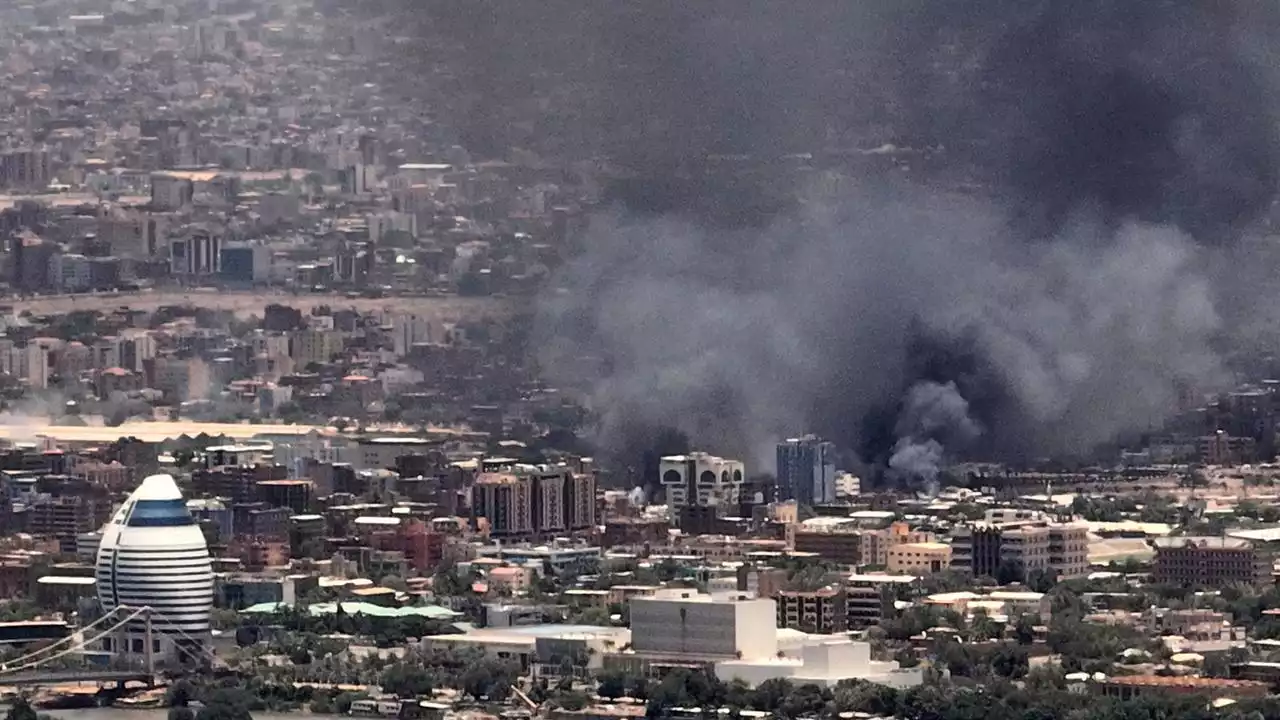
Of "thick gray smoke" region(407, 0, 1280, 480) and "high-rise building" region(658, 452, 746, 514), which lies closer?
"high-rise building" region(658, 452, 746, 514)

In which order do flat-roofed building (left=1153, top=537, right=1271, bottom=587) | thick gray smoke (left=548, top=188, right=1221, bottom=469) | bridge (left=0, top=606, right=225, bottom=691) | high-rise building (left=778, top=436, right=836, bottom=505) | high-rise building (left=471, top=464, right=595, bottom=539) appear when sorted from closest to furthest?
bridge (left=0, top=606, right=225, bottom=691)
flat-roofed building (left=1153, top=537, right=1271, bottom=587)
high-rise building (left=471, top=464, right=595, bottom=539)
high-rise building (left=778, top=436, right=836, bottom=505)
thick gray smoke (left=548, top=188, right=1221, bottom=469)

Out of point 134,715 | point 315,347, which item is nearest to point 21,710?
point 134,715

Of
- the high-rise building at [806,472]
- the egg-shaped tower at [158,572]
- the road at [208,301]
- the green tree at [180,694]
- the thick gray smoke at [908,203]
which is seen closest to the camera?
the green tree at [180,694]

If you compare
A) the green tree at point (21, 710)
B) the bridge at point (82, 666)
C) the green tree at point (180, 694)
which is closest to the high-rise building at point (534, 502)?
the bridge at point (82, 666)

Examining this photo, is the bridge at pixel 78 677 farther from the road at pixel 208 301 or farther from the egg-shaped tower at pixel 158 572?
the road at pixel 208 301

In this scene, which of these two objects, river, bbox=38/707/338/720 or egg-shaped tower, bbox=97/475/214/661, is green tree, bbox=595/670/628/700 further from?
egg-shaped tower, bbox=97/475/214/661

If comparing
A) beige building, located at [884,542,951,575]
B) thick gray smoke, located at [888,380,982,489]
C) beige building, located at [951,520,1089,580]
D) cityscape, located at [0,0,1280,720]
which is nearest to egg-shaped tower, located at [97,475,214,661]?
cityscape, located at [0,0,1280,720]

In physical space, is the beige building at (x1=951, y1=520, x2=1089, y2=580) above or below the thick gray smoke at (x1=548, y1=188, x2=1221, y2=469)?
below
